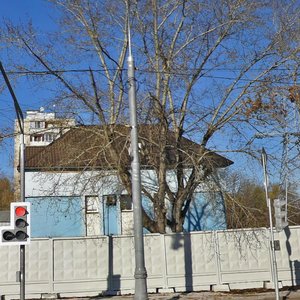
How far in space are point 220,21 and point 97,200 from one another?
8.61 metres

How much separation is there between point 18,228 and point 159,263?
673 cm

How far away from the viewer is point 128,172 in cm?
1942

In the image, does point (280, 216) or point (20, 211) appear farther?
point (280, 216)

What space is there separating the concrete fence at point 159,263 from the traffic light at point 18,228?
4.87m

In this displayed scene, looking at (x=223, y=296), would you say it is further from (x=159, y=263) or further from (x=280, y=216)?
(x=280, y=216)

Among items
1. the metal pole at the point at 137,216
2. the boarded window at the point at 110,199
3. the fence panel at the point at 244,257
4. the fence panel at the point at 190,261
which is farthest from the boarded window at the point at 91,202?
the metal pole at the point at 137,216

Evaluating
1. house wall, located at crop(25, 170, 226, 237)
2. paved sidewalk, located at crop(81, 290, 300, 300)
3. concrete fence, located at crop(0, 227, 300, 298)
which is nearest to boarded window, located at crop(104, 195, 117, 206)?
house wall, located at crop(25, 170, 226, 237)

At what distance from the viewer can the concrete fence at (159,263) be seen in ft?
58.5

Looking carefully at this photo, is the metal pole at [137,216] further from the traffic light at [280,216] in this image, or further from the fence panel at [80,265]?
the fence panel at [80,265]

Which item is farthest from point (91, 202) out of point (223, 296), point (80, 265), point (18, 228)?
point (18, 228)

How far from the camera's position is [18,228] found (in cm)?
1324

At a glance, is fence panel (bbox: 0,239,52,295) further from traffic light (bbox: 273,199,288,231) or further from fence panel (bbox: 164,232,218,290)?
traffic light (bbox: 273,199,288,231)

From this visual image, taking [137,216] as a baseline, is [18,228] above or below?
below

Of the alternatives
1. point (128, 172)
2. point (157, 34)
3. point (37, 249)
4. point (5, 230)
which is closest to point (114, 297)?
point (37, 249)
